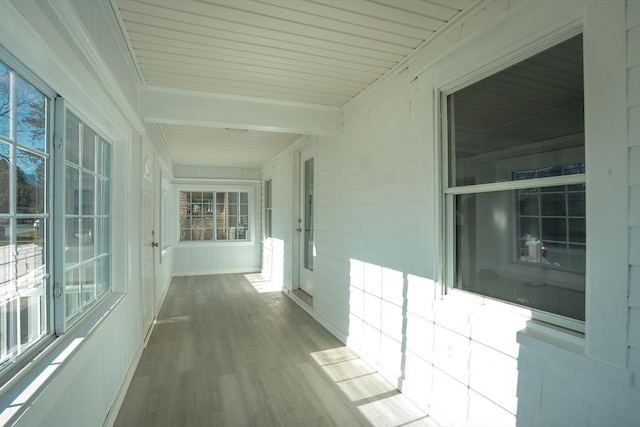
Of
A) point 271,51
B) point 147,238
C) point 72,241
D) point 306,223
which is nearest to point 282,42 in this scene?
point 271,51

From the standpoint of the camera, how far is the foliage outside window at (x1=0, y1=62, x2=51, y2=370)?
1244mm

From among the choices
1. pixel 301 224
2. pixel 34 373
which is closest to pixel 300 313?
pixel 301 224

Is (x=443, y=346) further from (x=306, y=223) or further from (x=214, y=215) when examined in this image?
(x=214, y=215)

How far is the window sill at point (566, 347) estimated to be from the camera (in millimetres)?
1391

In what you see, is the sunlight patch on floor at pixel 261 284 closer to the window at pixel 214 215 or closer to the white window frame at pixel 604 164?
the window at pixel 214 215

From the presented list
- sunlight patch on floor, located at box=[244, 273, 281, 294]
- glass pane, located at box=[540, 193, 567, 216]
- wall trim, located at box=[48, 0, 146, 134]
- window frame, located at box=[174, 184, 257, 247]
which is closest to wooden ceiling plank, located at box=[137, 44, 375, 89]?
wall trim, located at box=[48, 0, 146, 134]

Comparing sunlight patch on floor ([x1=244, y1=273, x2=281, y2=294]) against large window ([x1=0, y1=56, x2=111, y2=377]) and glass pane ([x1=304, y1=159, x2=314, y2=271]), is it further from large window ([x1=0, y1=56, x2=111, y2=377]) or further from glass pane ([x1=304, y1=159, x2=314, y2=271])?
large window ([x1=0, y1=56, x2=111, y2=377])

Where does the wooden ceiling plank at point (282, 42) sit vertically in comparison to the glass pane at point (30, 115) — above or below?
above

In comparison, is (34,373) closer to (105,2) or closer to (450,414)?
(105,2)

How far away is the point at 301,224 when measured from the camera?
5.77m

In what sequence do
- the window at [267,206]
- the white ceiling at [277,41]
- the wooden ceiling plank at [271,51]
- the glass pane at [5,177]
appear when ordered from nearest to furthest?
the glass pane at [5,177] < the white ceiling at [277,41] < the wooden ceiling plank at [271,51] < the window at [267,206]

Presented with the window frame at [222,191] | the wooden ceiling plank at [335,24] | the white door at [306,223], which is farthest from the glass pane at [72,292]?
the window frame at [222,191]

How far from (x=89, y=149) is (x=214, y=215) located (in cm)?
615

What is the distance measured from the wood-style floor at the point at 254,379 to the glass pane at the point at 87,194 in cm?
147
